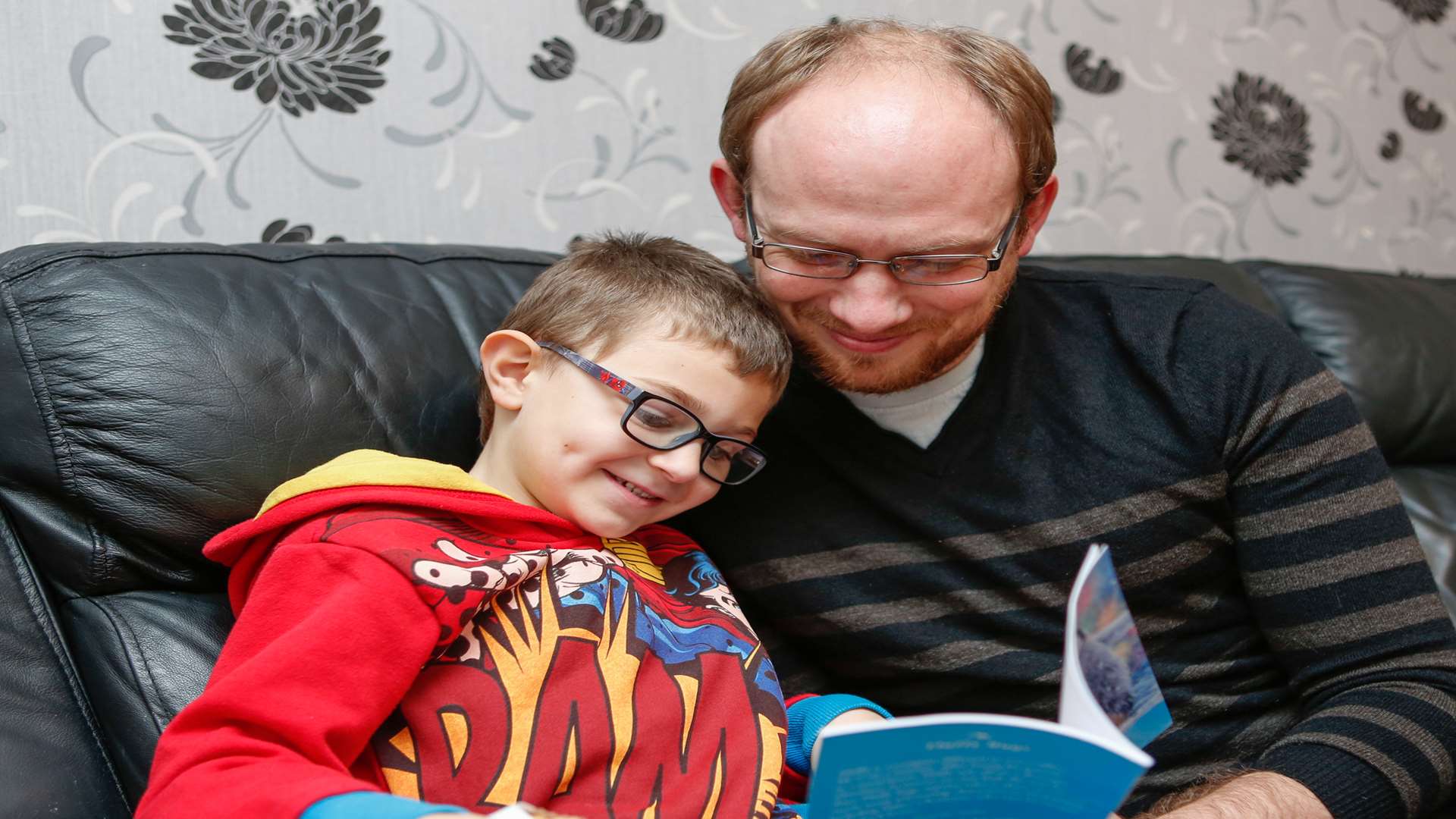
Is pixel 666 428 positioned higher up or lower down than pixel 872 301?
lower down

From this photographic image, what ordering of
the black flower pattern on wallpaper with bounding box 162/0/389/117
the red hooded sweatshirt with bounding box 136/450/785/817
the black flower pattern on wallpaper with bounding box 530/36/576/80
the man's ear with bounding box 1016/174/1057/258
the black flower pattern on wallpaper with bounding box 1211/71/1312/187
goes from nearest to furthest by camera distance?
the red hooded sweatshirt with bounding box 136/450/785/817 < the man's ear with bounding box 1016/174/1057/258 < the black flower pattern on wallpaper with bounding box 162/0/389/117 < the black flower pattern on wallpaper with bounding box 530/36/576/80 < the black flower pattern on wallpaper with bounding box 1211/71/1312/187

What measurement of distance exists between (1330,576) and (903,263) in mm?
570

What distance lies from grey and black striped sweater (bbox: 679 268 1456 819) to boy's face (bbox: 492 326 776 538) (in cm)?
25

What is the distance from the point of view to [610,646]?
100 centimetres

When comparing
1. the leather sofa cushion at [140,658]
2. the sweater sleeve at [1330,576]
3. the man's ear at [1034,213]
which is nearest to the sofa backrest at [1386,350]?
the man's ear at [1034,213]

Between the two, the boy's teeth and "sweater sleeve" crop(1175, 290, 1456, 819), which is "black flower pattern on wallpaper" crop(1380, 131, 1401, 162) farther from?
the boy's teeth

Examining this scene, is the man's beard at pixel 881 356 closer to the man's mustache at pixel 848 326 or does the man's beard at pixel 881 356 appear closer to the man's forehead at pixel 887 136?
the man's mustache at pixel 848 326

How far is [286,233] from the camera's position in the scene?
4.82 feet

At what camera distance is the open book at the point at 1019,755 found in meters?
0.69

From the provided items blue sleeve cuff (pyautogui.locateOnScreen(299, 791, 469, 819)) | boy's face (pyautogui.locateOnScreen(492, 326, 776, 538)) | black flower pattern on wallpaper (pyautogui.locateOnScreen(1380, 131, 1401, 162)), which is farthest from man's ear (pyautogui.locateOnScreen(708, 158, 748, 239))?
black flower pattern on wallpaper (pyautogui.locateOnScreen(1380, 131, 1401, 162))

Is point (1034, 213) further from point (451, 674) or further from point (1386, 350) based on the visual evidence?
point (1386, 350)

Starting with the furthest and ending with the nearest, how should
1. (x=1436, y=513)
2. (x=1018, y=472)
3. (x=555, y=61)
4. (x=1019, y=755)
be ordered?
(x=1436, y=513), (x=555, y=61), (x=1018, y=472), (x=1019, y=755)

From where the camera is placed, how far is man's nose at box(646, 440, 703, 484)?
1061 millimetres

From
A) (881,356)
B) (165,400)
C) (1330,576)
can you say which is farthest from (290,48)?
(1330,576)
